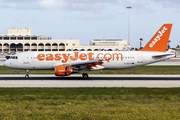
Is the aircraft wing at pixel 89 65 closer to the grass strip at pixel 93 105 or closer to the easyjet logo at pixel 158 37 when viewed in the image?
the easyjet logo at pixel 158 37

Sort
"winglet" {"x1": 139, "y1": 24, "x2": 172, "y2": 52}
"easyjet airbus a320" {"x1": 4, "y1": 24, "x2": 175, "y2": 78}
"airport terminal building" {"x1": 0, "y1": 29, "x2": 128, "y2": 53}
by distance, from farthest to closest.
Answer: "airport terminal building" {"x1": 0, "y1": 29, "x2": 128, "y2": 53}, "winglet" {"x1": 139, "y1": 24, "x2": 172, "y2": 52}, "easyjet airbus a320" {"x1": 4, "y1": 24, "x2": 175, "y2": 78}

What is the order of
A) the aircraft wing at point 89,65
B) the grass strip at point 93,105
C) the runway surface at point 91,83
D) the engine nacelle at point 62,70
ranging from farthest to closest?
1. the aircraft wing at point 89,65
2. the engine nacelle at point 62,70
3. the runway surface at point 91,83
4. the grass strip at point 93,105

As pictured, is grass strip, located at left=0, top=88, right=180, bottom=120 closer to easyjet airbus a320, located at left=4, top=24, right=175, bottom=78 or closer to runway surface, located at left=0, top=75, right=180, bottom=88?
runway surface, located at left=0, top=75, right=180, bottom=88

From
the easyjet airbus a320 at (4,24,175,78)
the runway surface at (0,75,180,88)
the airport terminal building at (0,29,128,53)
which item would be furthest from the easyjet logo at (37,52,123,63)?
the airport terminal building at (0,29,128,53)

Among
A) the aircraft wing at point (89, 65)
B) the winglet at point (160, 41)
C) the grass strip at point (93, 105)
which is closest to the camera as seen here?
the grass strip at point (93, 105)

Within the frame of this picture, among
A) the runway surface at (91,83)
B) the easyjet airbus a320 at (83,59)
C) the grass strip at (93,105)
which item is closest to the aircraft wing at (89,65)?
the easyjet airbus a320 at (83,59)

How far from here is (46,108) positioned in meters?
16.5

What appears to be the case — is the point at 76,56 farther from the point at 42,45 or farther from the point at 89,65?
the point at 42,45

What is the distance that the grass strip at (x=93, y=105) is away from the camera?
46.6 ft

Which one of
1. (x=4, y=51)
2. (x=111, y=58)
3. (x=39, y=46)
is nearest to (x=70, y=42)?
(x=39, y=46)

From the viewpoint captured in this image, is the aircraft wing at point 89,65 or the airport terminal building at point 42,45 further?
the airport terminal building at point 42,45

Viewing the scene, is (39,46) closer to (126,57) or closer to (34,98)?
(126,57)

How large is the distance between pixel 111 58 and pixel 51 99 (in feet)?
57.8

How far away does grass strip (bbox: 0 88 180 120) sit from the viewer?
46.6 feet
